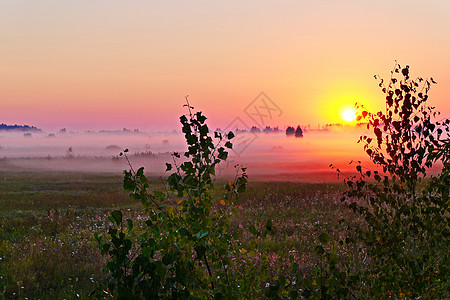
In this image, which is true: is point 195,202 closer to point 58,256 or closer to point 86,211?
point 58,256

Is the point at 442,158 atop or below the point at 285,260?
atop

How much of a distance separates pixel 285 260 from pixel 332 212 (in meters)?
7.50

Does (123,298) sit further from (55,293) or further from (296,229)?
(296,229)

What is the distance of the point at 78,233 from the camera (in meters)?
14.1

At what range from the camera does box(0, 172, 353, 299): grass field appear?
30.4ft

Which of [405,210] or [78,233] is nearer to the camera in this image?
[405,210]

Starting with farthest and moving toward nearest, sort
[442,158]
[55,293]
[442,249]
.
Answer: [55,293] → [442,249] → [442,158]

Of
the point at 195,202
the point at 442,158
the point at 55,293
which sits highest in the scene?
the point at 442,158

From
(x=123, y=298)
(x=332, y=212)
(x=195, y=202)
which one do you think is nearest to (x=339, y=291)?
(x=195, y=202)

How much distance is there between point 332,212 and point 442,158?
10899 millimetres

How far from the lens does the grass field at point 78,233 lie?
9.27m

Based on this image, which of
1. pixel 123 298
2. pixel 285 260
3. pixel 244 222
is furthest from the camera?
pixel 244 222

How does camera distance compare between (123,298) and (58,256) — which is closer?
(123,298)

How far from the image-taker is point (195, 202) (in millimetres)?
5164
